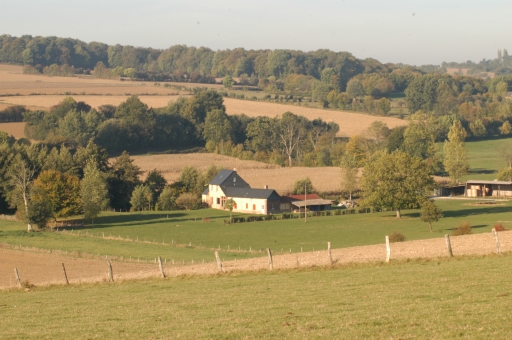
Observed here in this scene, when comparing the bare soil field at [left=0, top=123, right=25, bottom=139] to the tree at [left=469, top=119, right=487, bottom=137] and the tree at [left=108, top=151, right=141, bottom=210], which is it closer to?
the tree at [left=108, top=151, right=141, bottom=210]

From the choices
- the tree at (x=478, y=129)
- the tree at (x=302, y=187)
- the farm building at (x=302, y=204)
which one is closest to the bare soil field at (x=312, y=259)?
the farm building at (x=302, y=204)

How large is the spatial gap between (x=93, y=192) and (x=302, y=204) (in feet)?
61.5

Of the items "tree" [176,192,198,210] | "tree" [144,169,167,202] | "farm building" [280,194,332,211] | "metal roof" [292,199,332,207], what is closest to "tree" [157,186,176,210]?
"tree" [176,192,198,210]

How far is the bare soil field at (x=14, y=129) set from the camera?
103 meters

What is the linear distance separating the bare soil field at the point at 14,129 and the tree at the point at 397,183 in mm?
55980

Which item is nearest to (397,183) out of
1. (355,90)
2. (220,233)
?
(220,233)

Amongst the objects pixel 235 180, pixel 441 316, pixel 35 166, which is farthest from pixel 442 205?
pixel 441 316

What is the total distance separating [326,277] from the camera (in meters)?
21.3

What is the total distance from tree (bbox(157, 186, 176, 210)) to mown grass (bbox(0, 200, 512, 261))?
3448 mm

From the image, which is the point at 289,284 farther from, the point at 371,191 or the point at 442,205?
the point at 442,205

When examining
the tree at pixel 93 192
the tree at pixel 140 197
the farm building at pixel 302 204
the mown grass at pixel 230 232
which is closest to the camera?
the mown grass at pixel 230 232

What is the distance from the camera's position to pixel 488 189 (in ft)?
259

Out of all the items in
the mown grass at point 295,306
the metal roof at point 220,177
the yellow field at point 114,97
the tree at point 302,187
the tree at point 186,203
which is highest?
the yellow field at point 114,97

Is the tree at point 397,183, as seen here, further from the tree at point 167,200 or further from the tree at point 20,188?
the tree at point 20,188
